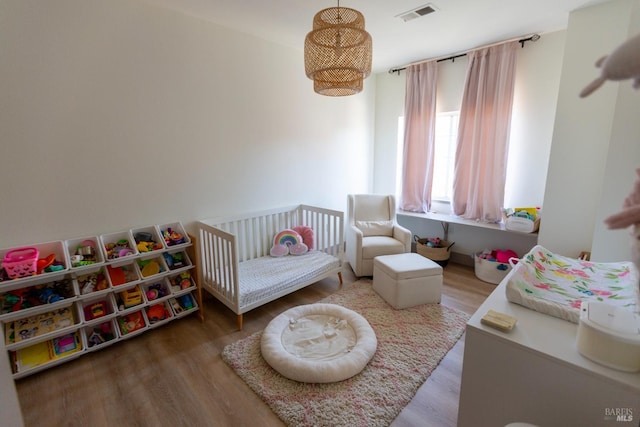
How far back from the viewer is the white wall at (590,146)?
6.64 feet

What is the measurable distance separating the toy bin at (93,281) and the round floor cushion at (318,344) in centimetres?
116

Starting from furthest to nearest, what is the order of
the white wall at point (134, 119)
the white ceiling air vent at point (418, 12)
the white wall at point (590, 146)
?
1. the white ceiling air vent at point (418, 12)
2. the white wall at point (590, 146)
3. the white wall at point (134, 119)

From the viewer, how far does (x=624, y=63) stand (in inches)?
18.4

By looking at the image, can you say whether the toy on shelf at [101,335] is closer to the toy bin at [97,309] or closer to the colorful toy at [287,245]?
the toy bin at [97,309]

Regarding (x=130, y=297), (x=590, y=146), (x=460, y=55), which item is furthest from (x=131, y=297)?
(x=460, y=55)

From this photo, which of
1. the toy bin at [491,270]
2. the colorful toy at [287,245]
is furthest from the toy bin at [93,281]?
the toy bin at [491,270]

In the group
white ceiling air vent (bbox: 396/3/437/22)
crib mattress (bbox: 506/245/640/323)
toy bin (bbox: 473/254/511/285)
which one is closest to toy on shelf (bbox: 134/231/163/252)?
crib mattress (bbox: 506/245/640/323)

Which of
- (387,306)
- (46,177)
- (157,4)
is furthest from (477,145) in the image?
(46,177)

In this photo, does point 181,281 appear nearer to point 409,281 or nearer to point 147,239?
point 147,239

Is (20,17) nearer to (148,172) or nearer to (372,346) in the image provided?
(148,172)

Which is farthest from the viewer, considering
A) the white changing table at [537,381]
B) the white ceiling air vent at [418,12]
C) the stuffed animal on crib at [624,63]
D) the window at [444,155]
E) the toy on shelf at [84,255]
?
the window at [444,155]

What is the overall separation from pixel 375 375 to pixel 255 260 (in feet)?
5.31

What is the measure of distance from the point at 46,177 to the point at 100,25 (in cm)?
108

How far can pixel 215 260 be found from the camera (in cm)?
244
